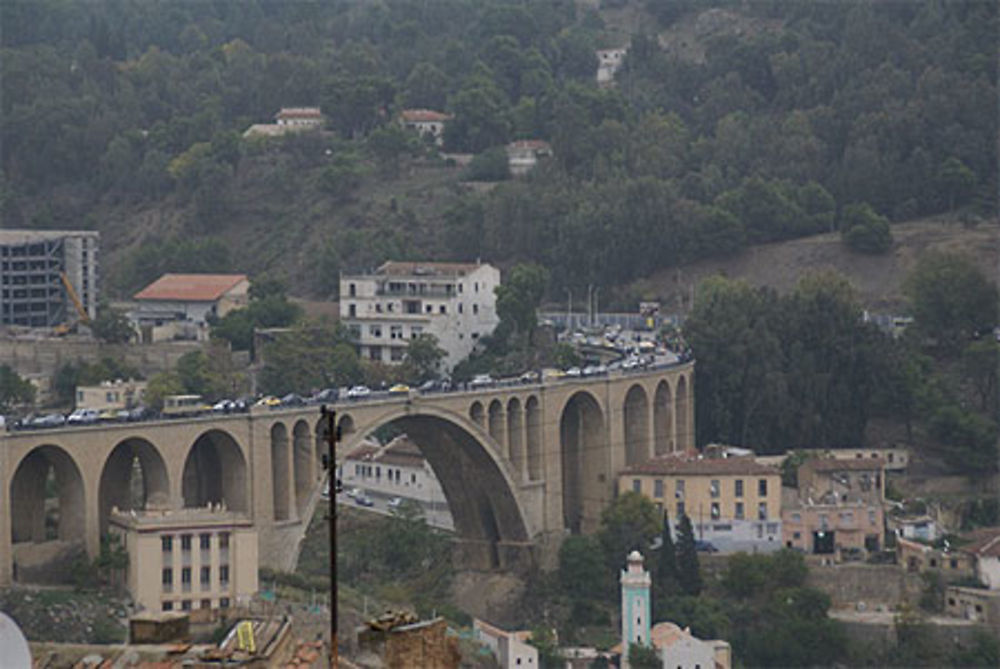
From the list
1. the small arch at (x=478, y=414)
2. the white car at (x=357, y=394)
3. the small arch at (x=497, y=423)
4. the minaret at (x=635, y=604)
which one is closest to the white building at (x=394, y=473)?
the small arch at (x=497, y=423)

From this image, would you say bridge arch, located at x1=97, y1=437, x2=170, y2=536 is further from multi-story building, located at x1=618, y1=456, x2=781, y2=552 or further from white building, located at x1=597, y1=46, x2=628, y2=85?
white building, located at x1=597, y1=46, x2=628, y2=85

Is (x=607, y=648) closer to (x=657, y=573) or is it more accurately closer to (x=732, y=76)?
(x=657, y=573)

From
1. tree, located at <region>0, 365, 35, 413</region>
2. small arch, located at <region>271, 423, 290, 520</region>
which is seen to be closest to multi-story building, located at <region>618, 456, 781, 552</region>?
small arch, located at <region>271, 423, 290, 520</region>

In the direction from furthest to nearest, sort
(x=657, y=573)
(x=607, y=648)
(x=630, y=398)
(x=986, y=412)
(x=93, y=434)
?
1. (x=986, y=412)
2. (x=630, y=398)
3. (x=657, y=573)
4. (x=607, y=648)
5. (x=93, y=434)

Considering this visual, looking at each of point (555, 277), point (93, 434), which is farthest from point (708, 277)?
point (93, 434)

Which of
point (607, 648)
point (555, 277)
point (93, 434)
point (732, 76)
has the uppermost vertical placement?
point (732, 76)

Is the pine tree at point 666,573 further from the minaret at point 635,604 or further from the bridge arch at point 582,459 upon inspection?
the bridge arch at point 582,459

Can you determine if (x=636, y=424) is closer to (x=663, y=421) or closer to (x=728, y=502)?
(x=663, y=421)

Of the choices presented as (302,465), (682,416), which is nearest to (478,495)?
(302,465)
